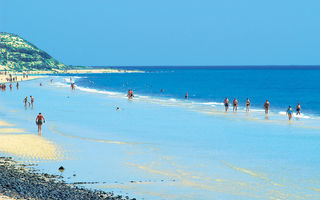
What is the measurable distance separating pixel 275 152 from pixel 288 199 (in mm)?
9128

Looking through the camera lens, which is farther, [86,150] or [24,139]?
[24,139]

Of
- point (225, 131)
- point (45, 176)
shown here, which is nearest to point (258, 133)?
point (225, 131)

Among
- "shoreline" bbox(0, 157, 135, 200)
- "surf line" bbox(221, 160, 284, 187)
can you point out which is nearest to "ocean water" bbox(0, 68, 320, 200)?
"surf line" bbox(221, 160, 284, 187)

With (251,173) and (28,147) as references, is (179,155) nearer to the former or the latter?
(251,173)

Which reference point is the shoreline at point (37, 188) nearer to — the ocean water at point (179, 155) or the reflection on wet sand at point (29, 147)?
the ocean water at point (179, 155)

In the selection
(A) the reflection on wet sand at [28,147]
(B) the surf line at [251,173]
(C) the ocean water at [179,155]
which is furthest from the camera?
(A) the reflection on wet sand at [28,147]

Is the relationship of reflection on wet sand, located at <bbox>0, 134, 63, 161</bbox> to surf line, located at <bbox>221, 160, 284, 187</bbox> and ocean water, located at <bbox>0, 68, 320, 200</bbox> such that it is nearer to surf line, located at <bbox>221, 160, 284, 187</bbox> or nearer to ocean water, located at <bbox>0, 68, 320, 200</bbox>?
ocean water, located at <bbox>0, 68, 320, 200</bbox>

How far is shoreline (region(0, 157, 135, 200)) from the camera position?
1472 cm

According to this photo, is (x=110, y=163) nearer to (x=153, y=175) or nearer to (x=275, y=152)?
(x=153, y=175)

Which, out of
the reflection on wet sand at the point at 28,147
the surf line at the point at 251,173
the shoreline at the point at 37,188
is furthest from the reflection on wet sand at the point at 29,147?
the surf line at the point at 251,173

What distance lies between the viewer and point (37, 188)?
51.8ft

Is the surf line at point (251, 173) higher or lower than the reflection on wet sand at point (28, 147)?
lower

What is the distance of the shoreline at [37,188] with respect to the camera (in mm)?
14724

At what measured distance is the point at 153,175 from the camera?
65.0 ft
